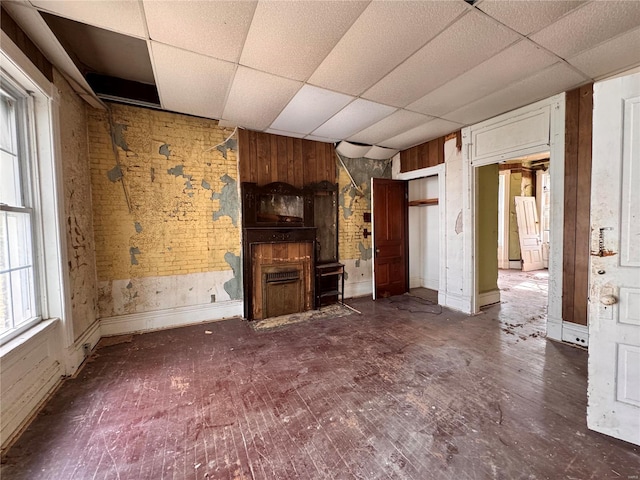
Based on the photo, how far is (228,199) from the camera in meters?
4.19

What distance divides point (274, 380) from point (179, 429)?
0.84 metres

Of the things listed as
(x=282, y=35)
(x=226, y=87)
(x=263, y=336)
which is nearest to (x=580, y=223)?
(x=282, y=35)

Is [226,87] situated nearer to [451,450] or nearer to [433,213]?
[451,450]

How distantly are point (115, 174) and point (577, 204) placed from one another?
226 inches

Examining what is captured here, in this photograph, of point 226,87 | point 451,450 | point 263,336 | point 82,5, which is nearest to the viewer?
point 451,450

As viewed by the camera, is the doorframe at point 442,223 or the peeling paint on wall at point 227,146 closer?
the peeling paint on wall at point 227,146

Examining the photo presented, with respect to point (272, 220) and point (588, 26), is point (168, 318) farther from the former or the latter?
point (588, 26)

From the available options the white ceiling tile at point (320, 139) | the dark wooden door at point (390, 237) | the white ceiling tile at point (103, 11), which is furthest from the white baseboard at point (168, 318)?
the white ceiling tile at point (103, 11)

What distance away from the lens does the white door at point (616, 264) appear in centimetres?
170

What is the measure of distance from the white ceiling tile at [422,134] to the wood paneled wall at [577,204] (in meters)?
1.37

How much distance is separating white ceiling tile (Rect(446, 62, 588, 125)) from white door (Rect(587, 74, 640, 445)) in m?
1.26

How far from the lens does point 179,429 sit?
192cm

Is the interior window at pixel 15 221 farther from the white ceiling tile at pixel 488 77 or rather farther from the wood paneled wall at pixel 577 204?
the wood paneled wall at pixel 577 204

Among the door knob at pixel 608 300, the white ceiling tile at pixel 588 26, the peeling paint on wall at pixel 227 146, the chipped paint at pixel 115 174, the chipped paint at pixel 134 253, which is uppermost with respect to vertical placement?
the white ceiling tile at pixel 588 26
